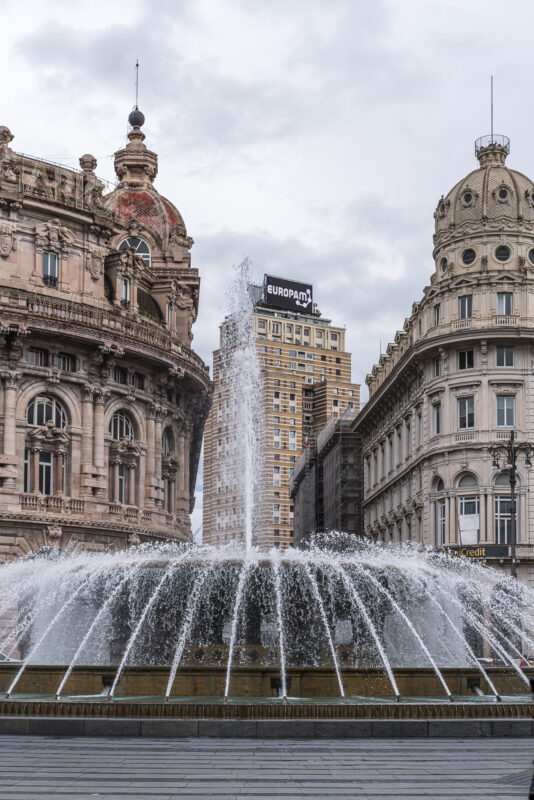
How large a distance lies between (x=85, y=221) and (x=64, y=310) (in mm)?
5655

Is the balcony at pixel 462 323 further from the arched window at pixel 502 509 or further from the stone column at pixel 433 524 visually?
the stone column at pixel 433 524

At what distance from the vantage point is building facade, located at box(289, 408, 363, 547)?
9256 centimetres

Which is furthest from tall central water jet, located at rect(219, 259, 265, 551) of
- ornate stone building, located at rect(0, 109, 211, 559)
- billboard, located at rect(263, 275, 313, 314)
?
billboard, located at rect(263, 275, 313, 314)

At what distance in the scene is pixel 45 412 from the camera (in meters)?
57.7

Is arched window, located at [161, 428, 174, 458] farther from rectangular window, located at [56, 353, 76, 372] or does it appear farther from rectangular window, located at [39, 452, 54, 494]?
rectangular window, located at [39, 452, 54, 494]

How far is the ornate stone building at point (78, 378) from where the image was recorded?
182 ft

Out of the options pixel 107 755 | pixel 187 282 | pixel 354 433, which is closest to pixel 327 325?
pixel 354 433

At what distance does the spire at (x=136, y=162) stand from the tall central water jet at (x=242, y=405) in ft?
33.9

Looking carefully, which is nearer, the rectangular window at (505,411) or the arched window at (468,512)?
the arched window at (468,512)

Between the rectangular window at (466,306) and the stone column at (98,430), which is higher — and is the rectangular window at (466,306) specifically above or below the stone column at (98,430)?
above

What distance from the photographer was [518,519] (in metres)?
60.6

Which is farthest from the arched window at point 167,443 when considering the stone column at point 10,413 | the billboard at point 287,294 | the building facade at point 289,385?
the billboard at point 287,294

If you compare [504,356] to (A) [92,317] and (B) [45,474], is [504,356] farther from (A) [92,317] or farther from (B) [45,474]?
(B) [45,474]

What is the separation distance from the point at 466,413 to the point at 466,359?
9.38 ft
